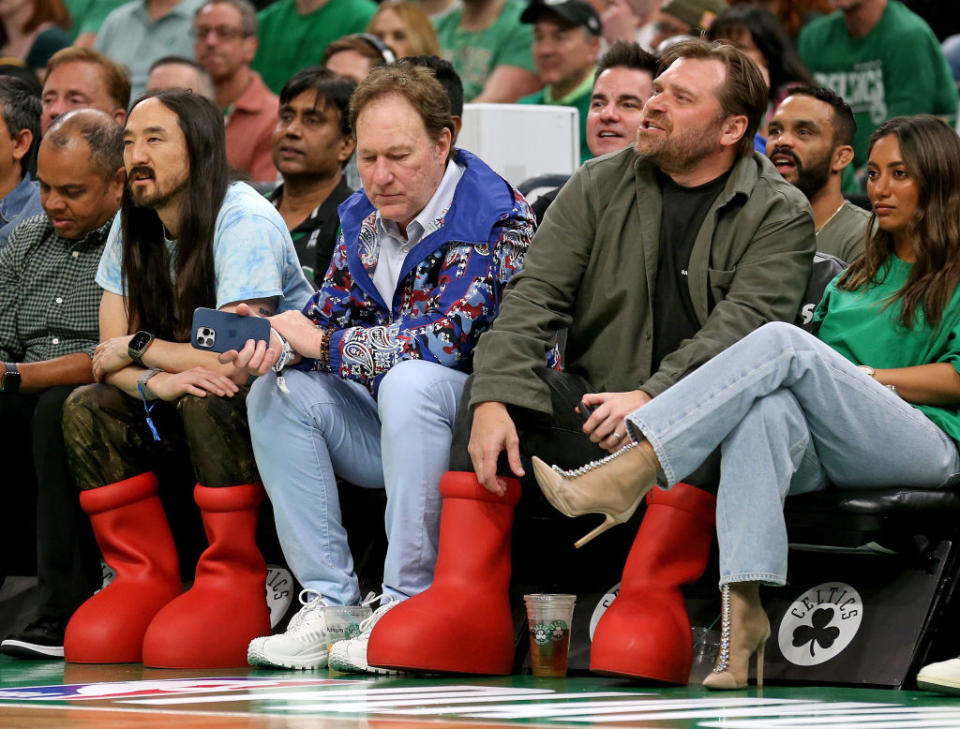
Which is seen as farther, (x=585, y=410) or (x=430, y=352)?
(x=430, y=352)

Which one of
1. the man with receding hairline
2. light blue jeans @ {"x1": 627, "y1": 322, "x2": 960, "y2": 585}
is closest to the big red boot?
light blue jeans @ {"x1": 627, "y1": 322, "x2": 960, "y2": 585}

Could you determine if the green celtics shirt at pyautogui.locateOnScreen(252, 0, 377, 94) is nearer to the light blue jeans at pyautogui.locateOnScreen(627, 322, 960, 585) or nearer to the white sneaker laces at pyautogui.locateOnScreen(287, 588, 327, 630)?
the white sneaker laces at pyautogui.locateOnScreen(287, 588, 327, 630)

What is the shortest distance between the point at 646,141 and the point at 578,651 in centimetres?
107

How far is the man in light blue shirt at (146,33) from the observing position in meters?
7.13

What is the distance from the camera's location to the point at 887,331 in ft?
10.7

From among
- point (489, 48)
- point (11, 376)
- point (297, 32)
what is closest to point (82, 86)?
point (11, 376)

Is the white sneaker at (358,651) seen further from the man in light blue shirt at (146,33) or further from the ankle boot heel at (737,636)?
the man in light blue shirt at (146,33)

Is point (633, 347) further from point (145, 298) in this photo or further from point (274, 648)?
point (145, 298)

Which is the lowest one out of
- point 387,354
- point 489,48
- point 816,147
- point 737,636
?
point 737,636

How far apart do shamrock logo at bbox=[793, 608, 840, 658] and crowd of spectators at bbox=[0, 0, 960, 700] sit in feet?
0.82

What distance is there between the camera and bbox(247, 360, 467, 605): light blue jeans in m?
3.31

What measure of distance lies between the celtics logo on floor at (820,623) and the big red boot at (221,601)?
47.3 inches

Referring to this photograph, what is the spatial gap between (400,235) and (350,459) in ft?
1.70

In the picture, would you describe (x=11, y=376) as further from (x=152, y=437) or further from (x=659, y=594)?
(x=659, y=594)
